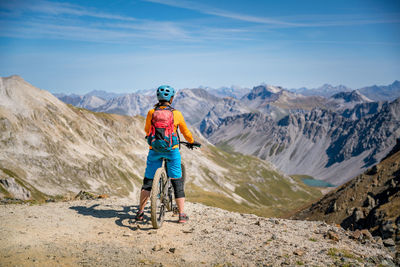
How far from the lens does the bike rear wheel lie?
1150 cm

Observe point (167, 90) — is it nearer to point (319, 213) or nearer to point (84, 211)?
point (84, 211)

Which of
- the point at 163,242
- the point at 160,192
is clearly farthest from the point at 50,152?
the point at 163,242

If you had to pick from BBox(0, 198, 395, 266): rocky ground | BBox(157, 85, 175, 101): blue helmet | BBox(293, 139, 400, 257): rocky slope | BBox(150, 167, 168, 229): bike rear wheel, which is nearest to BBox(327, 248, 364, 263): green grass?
BBox(0, 198, 395, 266): rocky ground

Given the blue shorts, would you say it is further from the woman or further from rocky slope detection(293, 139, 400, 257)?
rocky slope detection(293, 139, 400, 257)

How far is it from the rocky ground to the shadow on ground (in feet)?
0.15

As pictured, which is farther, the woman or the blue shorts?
the blue shorts

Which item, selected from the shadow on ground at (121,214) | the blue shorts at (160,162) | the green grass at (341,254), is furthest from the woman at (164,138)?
the green grass at (341,254)

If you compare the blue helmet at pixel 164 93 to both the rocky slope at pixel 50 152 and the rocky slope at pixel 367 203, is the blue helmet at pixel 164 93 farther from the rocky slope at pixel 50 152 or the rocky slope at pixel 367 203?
the rocky slope at pixel 50 152

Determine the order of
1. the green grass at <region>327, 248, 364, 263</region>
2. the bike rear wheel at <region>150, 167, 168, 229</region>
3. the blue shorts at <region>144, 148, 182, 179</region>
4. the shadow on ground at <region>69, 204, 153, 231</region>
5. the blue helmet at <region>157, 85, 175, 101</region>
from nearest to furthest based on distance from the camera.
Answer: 1. the green grass at <region>327, 248, 364, 263</region>
2. the bike rear wheel at <region>150, 167, 168, 229</region>
3. the blue shorts at <region>144, 148, 182, 179</region>
4. the blue helmet at <region>157, 85, 175, 101</region>
5. the shadow on ground at <region>69, 204, 153, 231</region>

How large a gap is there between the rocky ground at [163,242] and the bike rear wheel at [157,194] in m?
0.54

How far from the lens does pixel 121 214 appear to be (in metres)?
15.2

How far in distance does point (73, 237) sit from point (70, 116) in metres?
158

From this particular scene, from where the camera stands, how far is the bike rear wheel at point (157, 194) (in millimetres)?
11500

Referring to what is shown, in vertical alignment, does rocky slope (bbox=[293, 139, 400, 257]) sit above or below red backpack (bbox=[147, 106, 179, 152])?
below
